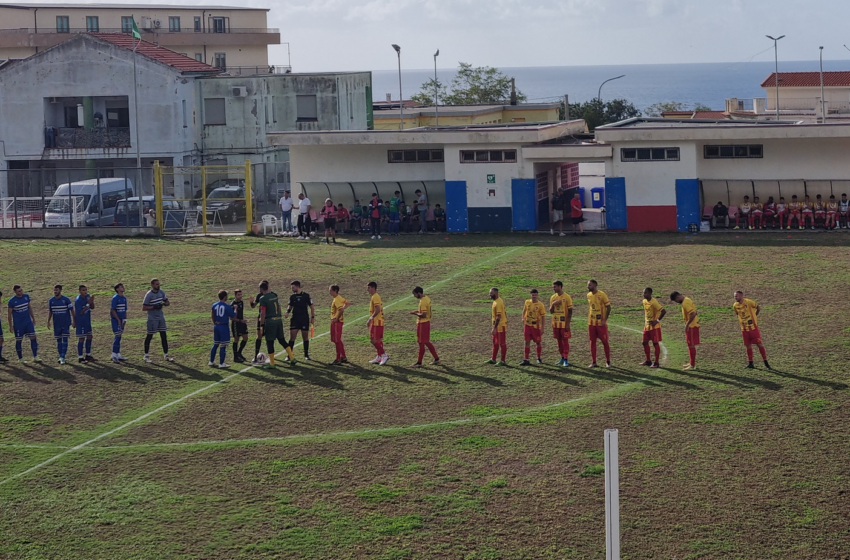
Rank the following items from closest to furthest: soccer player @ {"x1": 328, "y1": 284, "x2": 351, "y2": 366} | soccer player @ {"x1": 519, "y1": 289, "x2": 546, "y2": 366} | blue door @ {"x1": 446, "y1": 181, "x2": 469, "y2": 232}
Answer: soccer player @ {"x1": 519, "y1": 289, "x2": 546, "y2": 366}
soccer player @ {"x1": 328, "y1": 284, "x2": 351, "y2": 366}
blue door @ {"x1": 446, "y1": 181, "x2": 469, "y2": 232}

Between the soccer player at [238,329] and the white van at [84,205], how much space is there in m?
21.1

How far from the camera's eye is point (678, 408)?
18188mm

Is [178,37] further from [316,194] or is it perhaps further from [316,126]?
[316,194]

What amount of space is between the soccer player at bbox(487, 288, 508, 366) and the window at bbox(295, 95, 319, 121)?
36051mm

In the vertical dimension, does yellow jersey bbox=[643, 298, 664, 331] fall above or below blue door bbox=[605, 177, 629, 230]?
Result: below

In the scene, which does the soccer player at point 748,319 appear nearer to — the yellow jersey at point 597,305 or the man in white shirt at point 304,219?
the yellow jersey at point 597,305

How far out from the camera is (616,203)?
1565 inches

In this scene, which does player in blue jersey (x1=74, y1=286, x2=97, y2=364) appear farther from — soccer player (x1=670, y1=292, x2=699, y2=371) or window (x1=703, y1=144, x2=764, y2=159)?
window (x1=703, y1=144, x2=764, y2=159)

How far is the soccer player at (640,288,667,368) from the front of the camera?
2048 cm

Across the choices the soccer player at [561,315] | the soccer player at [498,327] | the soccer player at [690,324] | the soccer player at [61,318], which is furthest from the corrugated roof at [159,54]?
the soccer player at [690,324]

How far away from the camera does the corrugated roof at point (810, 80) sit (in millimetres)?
80125

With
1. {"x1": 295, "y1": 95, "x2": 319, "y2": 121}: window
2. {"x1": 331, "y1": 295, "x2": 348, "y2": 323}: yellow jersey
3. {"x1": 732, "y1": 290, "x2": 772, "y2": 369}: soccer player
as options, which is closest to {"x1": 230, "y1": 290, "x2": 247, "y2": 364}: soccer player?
{"x1": 331, "y1": 295, "x2": 348, "y2": 323}: yellow jersey

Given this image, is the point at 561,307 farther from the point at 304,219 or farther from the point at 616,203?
the point at 304,219

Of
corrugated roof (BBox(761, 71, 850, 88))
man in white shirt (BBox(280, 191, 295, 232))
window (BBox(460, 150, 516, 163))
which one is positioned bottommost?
man in white shirt (BBox(280, 191, 295, 232))
